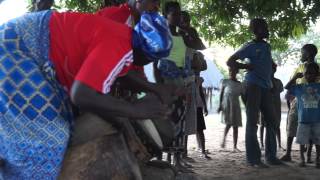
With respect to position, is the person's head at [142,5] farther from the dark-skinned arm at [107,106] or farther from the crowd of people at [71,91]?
the dark-skinned arm at [107,106]

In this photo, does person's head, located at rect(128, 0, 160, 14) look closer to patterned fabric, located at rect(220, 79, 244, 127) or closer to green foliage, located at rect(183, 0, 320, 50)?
green foliage, located at rect(183, 0, 320, 50)

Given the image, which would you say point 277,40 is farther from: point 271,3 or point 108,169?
point 108,169

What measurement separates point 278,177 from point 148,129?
4.04 metres

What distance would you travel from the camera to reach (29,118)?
6.19ft

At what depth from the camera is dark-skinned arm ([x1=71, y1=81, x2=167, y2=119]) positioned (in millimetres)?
1819

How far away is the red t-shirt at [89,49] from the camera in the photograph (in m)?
1.83

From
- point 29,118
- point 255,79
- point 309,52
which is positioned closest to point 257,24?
point 255,79

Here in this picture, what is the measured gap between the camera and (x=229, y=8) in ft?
26.4

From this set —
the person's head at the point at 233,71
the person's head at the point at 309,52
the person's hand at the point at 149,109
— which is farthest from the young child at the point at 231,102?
the person's hand at the point at 149,109

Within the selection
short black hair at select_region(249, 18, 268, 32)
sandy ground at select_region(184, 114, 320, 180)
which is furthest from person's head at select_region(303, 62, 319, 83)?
sandy ground at select_region(184, 114, 320, 180)

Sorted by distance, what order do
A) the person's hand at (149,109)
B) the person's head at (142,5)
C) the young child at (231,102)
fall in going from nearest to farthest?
the person's hand at (149,109) < the person's head at (142,5) < the young child at (231,102)

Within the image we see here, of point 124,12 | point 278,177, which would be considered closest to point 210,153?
point 278,177

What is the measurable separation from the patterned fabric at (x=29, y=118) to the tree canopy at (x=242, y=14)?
3205 millimetres

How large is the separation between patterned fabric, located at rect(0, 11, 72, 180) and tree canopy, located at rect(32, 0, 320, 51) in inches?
126
